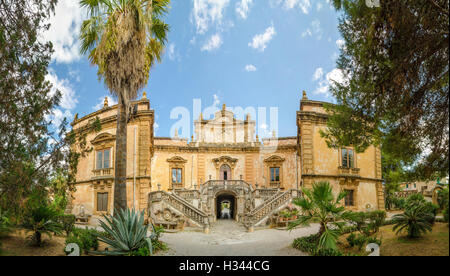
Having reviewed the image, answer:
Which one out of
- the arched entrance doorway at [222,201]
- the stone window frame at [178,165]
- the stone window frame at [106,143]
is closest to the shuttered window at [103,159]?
the stone window frame at [106,143]

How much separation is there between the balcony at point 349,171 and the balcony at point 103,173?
14.5 metres

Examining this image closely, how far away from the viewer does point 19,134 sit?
6051 millimetres

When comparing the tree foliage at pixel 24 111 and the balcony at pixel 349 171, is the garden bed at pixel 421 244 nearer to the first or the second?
the tree foliage at pixel 24 111

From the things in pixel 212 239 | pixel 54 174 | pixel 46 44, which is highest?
pixel 46 44

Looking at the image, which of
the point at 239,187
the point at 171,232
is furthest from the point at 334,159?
the point at 171,232

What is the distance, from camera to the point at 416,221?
5668 millimetres

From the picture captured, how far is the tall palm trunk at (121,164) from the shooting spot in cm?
839

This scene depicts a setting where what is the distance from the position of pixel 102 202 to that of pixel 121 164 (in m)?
10.8

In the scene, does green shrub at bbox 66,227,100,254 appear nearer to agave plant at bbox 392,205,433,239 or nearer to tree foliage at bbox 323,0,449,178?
agave plant at bbox 392,205,433,239

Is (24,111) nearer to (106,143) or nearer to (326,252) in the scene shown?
(326,252)

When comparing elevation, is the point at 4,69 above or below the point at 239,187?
above

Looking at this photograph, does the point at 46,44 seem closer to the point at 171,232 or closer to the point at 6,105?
the point at 6,105

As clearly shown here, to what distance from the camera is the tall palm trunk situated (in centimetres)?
839

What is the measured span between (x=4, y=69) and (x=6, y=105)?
841 mm
